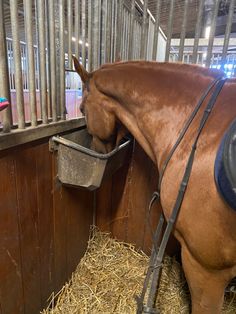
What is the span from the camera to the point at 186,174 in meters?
0.65

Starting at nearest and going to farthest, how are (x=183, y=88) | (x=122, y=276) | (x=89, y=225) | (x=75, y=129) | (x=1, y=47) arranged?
(x=1, y=47), (x=183, y=88), (x=75, y=129), (x=122, y=276), (x=89, y=225)

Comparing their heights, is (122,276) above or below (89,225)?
below

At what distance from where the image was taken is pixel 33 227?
0.94 metres

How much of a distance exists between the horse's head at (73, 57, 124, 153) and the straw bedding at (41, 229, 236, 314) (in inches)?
33.9

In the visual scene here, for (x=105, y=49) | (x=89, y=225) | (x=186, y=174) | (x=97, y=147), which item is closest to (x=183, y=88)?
(x=186, y=174)

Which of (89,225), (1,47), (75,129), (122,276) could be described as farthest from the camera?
(89,225)

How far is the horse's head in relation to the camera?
0.92 m

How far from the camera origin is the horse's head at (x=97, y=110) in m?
0.92

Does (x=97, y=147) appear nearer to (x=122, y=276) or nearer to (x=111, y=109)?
(x=111, y=109)

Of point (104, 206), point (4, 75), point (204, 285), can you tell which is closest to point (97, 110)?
point (4, 75)

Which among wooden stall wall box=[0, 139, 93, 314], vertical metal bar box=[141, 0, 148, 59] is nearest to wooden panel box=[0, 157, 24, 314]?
wooden stall wall box=[0, 139, 93, 314]

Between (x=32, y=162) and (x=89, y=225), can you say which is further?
(x=89, y=225)

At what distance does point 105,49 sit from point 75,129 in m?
0.49

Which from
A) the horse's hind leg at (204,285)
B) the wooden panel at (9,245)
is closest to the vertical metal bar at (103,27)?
the wooden panel at (9,245)
